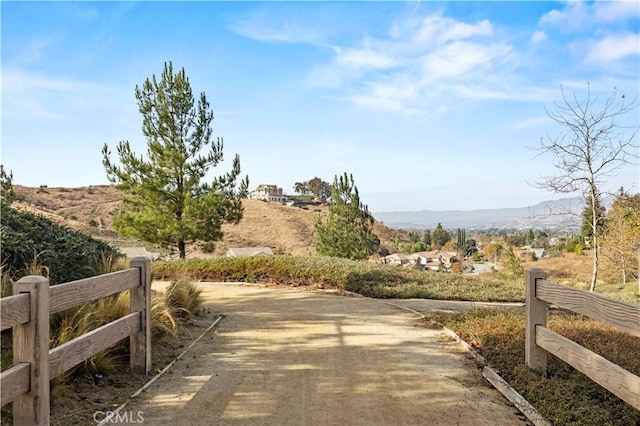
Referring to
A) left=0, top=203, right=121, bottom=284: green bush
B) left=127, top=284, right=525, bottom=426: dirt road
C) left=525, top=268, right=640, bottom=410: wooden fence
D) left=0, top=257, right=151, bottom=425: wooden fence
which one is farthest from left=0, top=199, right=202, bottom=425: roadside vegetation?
left=525, top=268, right=640, bottom=410: wooden fence

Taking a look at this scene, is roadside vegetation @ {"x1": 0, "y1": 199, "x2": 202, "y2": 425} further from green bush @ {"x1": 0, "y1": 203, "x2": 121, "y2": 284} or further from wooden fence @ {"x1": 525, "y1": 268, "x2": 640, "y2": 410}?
wooden fence @ {"x1": 525, "y1": 268, "x2": 640, "y2": 410}

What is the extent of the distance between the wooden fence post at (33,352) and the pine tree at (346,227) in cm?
2074

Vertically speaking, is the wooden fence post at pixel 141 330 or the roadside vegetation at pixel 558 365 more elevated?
the wooden fence post at pixel 141 330

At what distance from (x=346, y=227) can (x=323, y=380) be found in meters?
19.0

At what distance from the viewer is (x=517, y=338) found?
6.04 meters

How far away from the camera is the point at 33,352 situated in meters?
2.90

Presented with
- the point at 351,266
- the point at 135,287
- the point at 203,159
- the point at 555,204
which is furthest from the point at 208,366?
the point at 203,159

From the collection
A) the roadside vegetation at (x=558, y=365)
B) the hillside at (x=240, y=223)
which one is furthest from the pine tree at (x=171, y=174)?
the hillside at (x=240, y=223)

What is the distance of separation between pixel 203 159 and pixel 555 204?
12.5m

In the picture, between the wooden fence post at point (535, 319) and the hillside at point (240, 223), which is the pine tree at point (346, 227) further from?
the hillside at point (240, 223)

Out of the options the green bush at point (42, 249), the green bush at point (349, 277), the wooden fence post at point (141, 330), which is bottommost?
the green bush at point (349, 277)

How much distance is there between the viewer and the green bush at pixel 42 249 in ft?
19.1

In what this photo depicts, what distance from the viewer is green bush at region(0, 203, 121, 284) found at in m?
5.82

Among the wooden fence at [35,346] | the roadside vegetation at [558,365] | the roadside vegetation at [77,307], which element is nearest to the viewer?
the wooden fence at [35,346]
